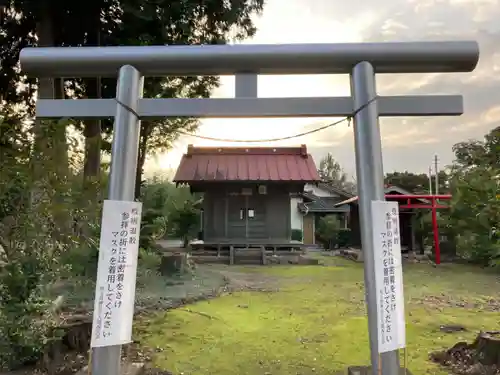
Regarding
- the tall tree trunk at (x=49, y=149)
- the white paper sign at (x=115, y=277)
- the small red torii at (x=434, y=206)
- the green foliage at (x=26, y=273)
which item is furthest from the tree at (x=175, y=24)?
the small red torii at (x=434, y=206)

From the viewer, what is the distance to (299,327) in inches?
224

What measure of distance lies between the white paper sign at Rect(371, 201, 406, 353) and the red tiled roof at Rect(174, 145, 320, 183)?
462 inches


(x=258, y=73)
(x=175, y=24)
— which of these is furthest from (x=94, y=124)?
(x=258, y=73)

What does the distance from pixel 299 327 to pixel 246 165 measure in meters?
9.95

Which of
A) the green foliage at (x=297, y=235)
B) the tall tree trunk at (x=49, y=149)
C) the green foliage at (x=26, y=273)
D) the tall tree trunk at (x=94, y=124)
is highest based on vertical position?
the tall tree trunk at (x=94, y=124)

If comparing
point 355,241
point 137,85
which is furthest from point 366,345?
point 355,241

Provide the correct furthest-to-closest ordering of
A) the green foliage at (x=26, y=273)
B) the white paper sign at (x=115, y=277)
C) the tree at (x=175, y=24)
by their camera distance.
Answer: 1. the tree at (x=175, y=24)
2. the green foliage at (x=26, y=273)
3. the white paper sign at (x=115, y=277)

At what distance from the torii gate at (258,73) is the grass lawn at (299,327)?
2.14 m

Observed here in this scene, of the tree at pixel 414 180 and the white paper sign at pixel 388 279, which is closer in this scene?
the white paper sign at pixel 388 279

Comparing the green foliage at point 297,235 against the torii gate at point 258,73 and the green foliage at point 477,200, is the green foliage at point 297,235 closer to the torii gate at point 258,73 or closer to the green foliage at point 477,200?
the green foliage at point 477,200

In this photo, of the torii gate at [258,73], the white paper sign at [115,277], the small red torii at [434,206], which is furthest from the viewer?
the small red torii at [434,206]

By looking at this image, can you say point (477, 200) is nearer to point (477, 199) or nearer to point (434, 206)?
point (477, 199)

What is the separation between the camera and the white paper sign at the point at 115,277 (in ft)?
8.01

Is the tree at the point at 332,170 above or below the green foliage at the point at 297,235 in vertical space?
above
